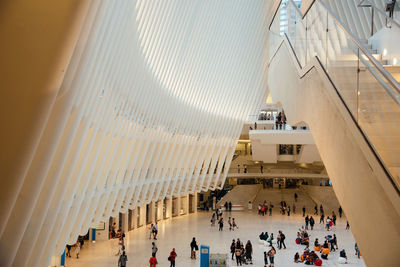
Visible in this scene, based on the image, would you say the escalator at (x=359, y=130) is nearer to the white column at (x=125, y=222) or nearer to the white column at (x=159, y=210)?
the white column at (x=125, y=222)

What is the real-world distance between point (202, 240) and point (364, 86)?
15195 millimetres

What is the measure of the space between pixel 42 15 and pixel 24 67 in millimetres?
194

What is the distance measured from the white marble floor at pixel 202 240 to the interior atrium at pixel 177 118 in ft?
0.42

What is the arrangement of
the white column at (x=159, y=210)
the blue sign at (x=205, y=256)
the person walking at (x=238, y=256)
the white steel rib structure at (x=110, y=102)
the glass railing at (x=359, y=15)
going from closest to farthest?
the white steel rib structure at (x=110, y=102)
the glass railing at (x=359, y=15)
the blue sign at (x=205, y=256)
the person walking at (x=238, y=256)
the white column at (x=159, y=210)

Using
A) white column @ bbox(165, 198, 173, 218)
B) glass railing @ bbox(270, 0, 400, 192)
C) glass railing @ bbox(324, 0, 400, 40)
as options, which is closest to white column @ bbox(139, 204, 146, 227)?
white column @ bbox(165, 198, 173, 218)

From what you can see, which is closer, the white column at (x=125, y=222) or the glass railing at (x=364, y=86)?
the glass railing at (x=364, y=86)

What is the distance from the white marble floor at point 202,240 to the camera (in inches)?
555

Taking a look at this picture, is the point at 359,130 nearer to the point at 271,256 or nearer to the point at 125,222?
the point at 271,256

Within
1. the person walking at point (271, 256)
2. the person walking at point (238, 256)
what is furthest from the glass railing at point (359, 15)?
the person walking at point (238, 256)

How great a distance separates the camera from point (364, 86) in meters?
3.88

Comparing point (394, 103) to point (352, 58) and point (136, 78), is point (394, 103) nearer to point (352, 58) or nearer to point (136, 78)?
point (352, 58)

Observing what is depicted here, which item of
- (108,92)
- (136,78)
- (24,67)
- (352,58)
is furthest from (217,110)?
(24,67)

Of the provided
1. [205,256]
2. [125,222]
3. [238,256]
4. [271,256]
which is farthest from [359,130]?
[125,222]

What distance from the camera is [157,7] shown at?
9961mm
